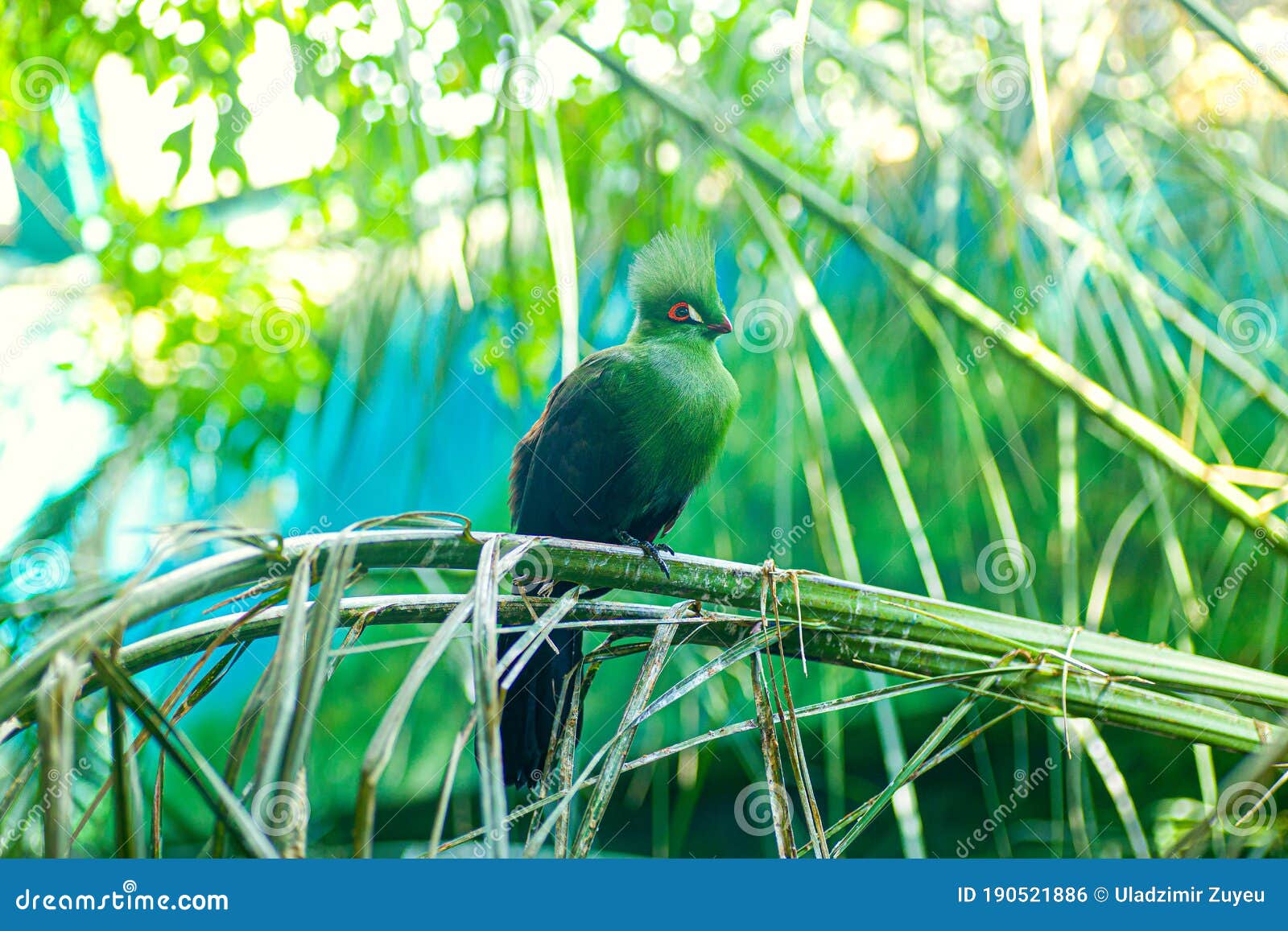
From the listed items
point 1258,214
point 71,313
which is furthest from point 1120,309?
point 71,313

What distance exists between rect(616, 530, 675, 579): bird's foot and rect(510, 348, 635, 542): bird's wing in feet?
0.10

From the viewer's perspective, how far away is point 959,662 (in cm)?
81

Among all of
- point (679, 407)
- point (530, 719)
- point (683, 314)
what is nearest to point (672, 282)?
point (683, 314)

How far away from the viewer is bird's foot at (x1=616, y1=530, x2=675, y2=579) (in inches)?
30.3

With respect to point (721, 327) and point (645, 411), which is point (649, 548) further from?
point (721, 327)

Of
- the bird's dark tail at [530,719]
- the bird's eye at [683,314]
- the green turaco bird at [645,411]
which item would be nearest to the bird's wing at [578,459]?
the green turaco bird at [645,411]

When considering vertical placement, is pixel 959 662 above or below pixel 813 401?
below

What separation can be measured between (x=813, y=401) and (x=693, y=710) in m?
0.58

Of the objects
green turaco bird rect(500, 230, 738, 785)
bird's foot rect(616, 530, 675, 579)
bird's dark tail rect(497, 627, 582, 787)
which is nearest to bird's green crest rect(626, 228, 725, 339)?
green turaco bird rect(500, 230, 738, 785)

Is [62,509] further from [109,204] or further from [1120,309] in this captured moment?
[1120,309]

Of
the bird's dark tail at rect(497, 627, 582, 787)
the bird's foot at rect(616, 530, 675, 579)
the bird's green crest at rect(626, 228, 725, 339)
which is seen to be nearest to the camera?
the bird's foot at rect(616, 530, 675, 579)

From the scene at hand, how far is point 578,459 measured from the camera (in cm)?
142

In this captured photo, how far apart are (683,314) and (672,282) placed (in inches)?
2.1

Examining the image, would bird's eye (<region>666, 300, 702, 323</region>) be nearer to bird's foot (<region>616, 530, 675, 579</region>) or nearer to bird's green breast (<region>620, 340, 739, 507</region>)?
A: bird's green breast (<region>620, 340, 739, 507</region>)
